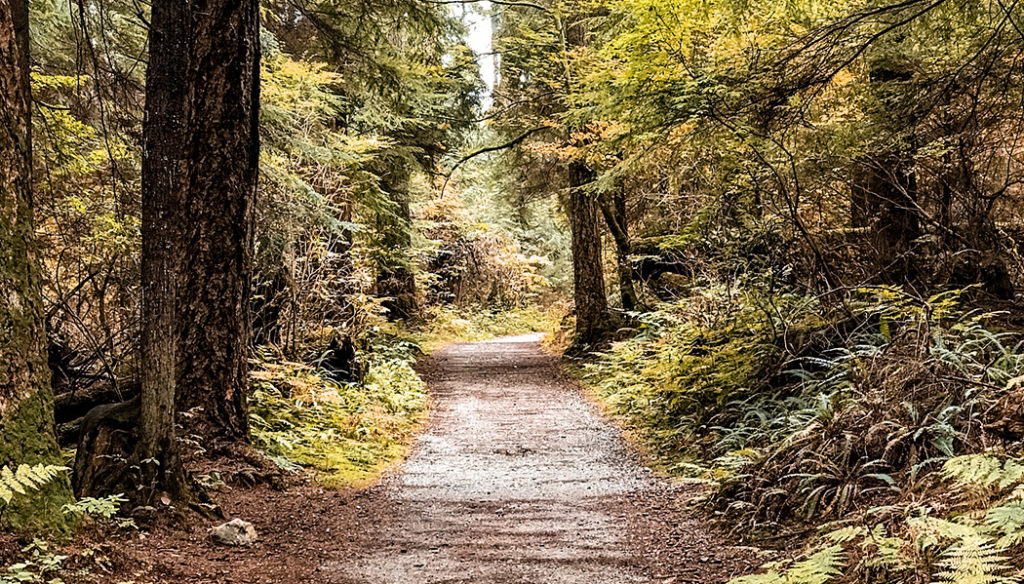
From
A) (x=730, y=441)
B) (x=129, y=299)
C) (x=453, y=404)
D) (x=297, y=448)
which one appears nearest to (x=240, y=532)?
(x=297, y=448)

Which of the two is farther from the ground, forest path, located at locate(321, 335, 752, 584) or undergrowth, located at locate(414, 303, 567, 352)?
undergrowth, located at locate(414, 303, 567, 352)

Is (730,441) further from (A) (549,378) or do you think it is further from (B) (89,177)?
(B) (89,177)

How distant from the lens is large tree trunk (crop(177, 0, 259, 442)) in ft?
21.1

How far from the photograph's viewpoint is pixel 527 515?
591cm

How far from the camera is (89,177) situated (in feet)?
31.1

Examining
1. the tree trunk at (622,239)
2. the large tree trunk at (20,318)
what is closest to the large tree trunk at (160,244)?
the large tree trunk at (20,318)

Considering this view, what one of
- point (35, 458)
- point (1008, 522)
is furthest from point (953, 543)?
point (35, 458)

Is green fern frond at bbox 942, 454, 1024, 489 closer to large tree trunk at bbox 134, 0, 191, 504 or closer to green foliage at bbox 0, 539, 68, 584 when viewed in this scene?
green foliage at bbox 0, 539, 68, 584

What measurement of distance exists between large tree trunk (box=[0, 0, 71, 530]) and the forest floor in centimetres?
69

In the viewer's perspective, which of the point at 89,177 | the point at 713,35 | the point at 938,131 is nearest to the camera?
the point at 938,131

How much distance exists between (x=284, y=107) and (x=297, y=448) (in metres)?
4.51

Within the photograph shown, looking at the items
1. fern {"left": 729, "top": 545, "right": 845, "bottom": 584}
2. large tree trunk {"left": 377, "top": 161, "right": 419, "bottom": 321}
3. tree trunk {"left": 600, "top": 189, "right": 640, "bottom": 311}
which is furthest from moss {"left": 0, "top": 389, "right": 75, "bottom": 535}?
tree trunk {"left": 600, "top": 189, "right": 640, "bottom": 311}

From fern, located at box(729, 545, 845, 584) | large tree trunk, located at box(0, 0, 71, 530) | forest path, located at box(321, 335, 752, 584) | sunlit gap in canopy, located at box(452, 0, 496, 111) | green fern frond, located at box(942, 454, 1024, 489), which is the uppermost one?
sunlit gap in canopy, located at box(452, 0, 496, 111)

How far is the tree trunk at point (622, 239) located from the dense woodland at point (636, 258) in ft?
9.24
